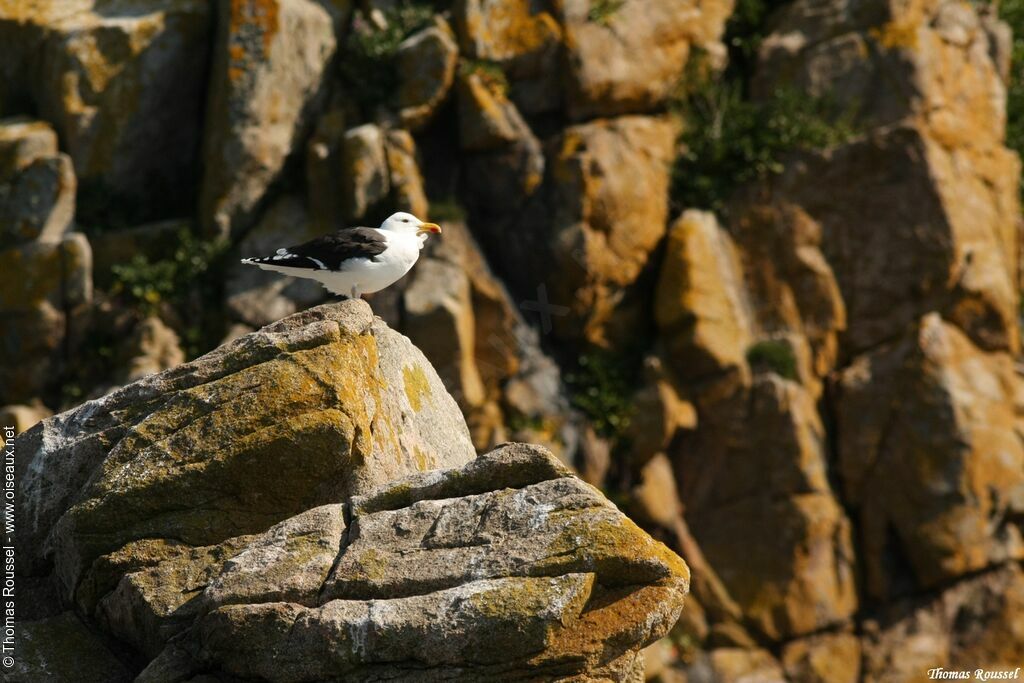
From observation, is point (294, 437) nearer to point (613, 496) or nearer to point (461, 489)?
point (461, 489)

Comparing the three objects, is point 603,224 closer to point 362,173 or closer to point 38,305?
point 362,173

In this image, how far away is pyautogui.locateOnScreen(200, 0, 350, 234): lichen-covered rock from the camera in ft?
68.0

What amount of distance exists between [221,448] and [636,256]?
1337 centimetres

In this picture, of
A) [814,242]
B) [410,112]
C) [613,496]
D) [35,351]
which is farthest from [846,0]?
[35,351]

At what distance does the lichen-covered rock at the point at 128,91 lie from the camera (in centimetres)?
2122

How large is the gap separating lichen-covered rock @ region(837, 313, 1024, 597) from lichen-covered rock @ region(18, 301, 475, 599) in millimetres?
12841

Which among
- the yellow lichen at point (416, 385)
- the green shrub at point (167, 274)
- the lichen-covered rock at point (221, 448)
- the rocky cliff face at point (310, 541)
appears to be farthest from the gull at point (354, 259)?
the green shrub at point (167, 274)

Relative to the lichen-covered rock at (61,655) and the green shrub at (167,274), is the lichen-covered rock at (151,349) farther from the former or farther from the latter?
the lichen-covered rock at (61,655)

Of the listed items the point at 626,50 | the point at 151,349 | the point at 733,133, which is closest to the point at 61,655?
the point at 151,349

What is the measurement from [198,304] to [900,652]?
36.9 ft

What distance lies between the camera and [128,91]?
2133 cm

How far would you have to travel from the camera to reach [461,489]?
809cm

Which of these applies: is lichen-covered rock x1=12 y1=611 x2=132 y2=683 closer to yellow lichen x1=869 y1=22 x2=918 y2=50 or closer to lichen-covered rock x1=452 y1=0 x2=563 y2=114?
lichen-covered rock x1=452 y1=0 x2=563 y2=114

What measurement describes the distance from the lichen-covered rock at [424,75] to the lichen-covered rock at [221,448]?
11.9 metres
